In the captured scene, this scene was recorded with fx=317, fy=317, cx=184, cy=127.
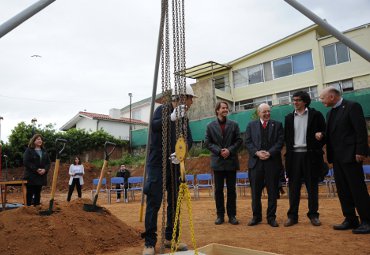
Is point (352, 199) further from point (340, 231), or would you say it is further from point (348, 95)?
point (348, 95)

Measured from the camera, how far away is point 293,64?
21500 mm

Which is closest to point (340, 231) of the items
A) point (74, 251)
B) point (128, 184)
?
point (74, 251)

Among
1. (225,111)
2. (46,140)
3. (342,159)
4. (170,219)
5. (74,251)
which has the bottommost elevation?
(74,251)

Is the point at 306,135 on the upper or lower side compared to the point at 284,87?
lower

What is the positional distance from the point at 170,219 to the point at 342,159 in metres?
2.36

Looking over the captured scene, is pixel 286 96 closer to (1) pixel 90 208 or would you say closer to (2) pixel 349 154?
(2) pixel 349 154

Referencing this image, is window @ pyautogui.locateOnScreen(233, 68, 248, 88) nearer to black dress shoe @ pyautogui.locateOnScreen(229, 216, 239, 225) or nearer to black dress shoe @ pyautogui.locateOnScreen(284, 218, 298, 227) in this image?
black dress shoe @ pyautogui.locateOnScreen(229, 216, 239, 225)

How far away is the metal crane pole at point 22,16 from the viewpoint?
2.55 meters

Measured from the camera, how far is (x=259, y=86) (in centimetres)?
2305

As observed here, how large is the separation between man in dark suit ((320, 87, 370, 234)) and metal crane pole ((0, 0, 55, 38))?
367 cm

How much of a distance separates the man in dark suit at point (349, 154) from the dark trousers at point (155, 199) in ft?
7.28

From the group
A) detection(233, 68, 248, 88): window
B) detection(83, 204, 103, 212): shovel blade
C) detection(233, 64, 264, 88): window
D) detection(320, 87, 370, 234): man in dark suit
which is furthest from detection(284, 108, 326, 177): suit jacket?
detection(233, 68, 248, 88): window

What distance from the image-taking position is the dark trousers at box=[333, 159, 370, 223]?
13.0 ft

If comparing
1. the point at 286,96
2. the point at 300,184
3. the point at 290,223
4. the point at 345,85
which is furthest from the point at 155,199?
the point at 286,96
